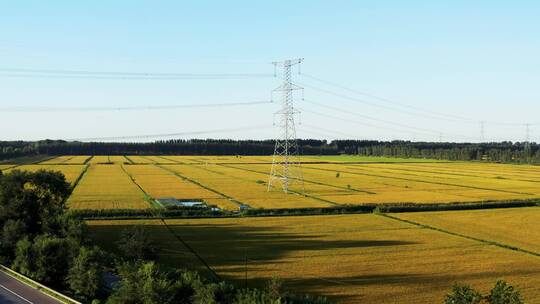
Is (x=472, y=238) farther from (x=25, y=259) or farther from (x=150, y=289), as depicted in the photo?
(x=25, y=259)

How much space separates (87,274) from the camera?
35.0 metres

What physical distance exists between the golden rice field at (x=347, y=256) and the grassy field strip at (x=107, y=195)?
12215mm

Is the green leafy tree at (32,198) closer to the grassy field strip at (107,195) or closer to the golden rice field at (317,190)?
the grassy field strip at (107,195)

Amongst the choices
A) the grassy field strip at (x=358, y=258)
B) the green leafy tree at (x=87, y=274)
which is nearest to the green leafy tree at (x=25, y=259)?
the green leafy tree at (x=87, y=274)

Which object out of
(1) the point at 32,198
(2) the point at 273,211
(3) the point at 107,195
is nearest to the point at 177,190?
(3) the point at 107,195

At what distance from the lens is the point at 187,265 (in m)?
42.1

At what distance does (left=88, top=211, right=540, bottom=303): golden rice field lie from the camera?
117ft

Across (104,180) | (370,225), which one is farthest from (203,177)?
(370,225)

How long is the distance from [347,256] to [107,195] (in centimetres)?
5220

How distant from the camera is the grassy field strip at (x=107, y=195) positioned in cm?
7569

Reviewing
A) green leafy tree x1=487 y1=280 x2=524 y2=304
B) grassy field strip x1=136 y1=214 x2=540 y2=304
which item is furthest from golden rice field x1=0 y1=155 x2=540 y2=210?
green leafy tree x1=487 y1=280 x2=524 y2=304

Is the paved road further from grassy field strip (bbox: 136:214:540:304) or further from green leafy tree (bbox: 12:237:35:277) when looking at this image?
grassy field strip (bbox: 136:214:540:304)

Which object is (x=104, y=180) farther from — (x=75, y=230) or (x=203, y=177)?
(x=75, y=230)

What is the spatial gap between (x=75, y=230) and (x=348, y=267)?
21450 millimetres
